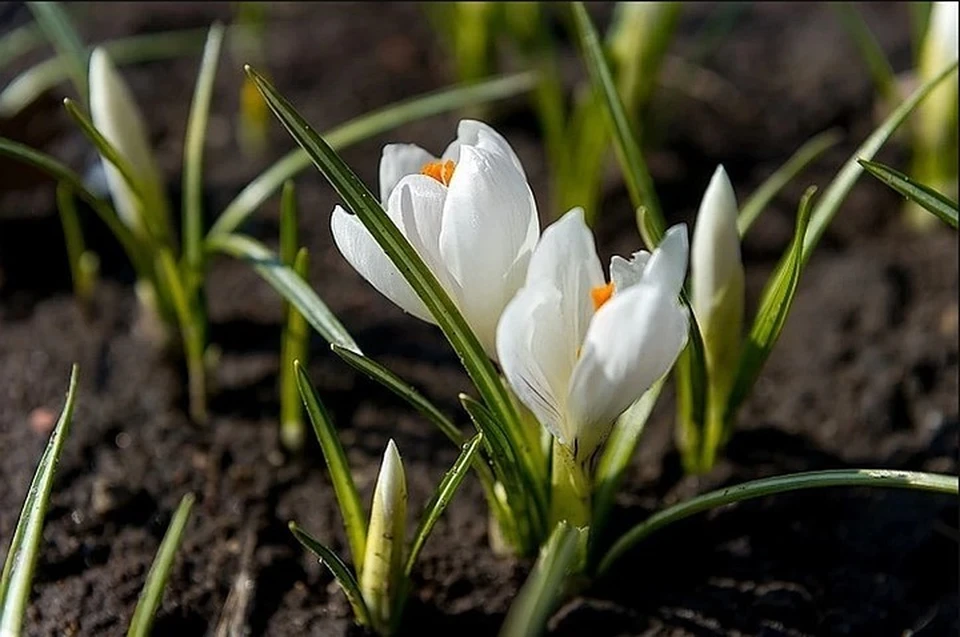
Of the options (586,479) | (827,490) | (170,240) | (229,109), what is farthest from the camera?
(229,109)

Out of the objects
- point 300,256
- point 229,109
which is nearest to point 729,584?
point 300,256

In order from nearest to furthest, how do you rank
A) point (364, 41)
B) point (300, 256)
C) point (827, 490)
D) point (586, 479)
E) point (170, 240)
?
1. point (586, 479)
2. point (300, 256)
3. point (827, 490)
4. point (170, 240)
5. point (364, 41)

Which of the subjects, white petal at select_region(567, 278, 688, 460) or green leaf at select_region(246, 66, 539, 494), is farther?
green leaf at select_region(246, 66, 539, 494)

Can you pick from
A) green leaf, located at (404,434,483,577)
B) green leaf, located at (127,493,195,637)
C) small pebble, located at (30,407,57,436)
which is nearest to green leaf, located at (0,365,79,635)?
green leaf, located at (127,493,195,637)

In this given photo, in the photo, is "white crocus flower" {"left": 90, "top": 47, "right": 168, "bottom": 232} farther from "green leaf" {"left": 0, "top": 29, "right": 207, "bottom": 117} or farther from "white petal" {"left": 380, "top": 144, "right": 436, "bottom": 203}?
"white petal" {"left": 380, "top": 144, "right": 436, "bottom": 203}

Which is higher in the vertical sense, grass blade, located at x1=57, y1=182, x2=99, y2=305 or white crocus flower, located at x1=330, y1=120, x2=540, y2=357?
grass blade, located at x1=57, y1=182, x2=99, y2=305

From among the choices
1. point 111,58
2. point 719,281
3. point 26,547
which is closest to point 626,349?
point 719,281

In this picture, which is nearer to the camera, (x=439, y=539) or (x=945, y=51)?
(x=439, y=539)

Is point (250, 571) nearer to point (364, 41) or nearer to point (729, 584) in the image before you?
point (729, 584)
